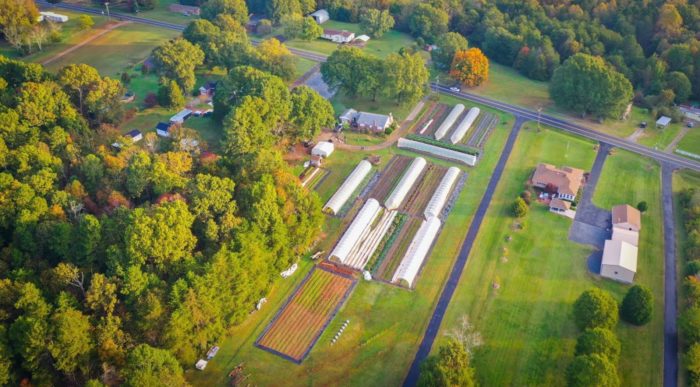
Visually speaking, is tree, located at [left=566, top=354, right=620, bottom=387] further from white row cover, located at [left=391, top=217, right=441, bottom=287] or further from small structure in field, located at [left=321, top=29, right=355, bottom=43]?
small structure in field, located at [left=321, top=29, right=355, bottom=43]

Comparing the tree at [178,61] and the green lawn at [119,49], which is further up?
the tree at [178,61]

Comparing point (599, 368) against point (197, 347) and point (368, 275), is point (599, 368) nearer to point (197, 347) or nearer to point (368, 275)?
point (368, 275)

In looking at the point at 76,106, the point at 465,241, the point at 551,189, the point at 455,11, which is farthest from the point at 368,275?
the point at 455,11

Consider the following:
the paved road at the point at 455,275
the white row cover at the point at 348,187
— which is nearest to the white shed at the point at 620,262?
the paved road at the point at 455,275

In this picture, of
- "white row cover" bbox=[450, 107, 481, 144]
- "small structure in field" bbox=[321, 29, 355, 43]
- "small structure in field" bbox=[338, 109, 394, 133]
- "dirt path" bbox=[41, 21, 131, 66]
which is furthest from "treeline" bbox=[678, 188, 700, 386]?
"dirt path" bbox=[41, 21, 131, 66]

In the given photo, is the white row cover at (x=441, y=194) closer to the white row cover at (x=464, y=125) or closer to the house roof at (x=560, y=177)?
the white row cover at (x=464, y=125)

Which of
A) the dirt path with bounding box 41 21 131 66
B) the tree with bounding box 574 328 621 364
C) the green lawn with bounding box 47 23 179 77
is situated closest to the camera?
the tree with bounding box 574 328 621 364
